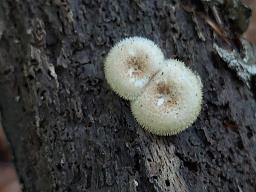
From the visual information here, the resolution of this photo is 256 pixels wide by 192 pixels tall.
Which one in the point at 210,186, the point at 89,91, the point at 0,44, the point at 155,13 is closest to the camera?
the point at 210,186

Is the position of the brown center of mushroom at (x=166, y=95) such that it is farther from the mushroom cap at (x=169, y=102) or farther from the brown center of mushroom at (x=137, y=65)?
the brown center of mushroom at (x=137, y=65)

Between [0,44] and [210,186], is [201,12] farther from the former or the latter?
[0,44]

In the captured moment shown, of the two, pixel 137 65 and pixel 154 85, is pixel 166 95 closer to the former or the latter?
pixel 154 85

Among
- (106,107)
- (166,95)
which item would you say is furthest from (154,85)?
(106,107)

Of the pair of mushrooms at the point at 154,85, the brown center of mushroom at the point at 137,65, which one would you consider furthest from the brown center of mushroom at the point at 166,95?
the brown center of mushroom at the point at 137,65

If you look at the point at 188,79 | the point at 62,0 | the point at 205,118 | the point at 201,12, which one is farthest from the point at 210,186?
the point at 62,0

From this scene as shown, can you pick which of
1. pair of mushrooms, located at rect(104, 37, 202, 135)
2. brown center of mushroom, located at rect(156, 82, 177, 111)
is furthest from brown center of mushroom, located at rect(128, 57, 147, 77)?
brown center of mushroom, located at rect(156, 82, 177, 111)
